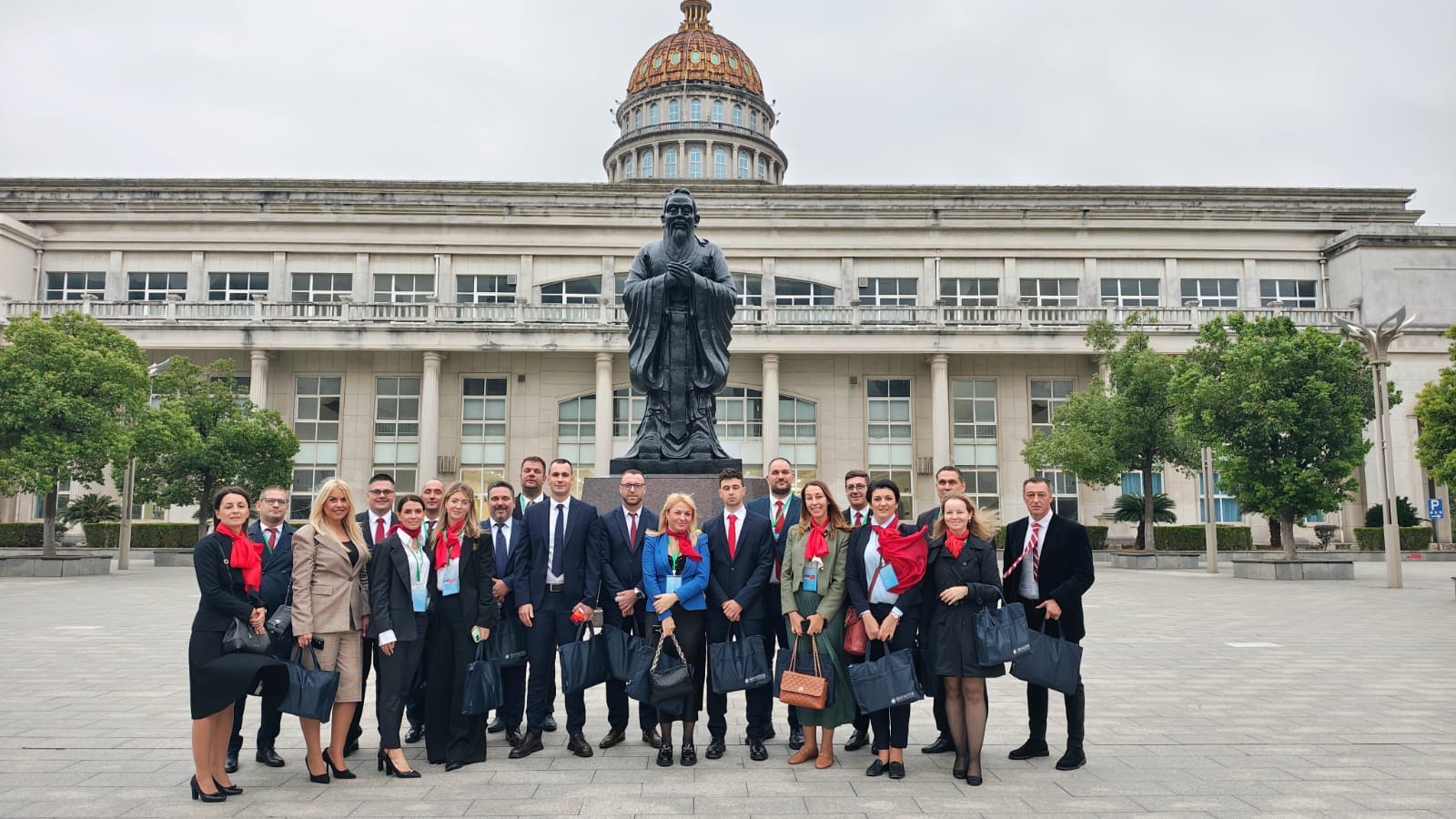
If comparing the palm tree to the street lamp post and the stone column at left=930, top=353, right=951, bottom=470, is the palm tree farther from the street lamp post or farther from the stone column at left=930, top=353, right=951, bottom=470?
the street lamp post

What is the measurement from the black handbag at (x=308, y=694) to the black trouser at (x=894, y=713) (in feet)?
11.4

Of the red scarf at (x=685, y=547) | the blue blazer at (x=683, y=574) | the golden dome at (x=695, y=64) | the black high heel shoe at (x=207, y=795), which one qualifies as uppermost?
the golden dome at (x=695, y=64)

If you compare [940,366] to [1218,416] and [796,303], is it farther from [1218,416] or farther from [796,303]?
[1218,416]

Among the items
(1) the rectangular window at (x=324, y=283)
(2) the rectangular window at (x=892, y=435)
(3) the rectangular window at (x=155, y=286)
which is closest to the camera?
(2) the rectangular window at (x=892, y=435)

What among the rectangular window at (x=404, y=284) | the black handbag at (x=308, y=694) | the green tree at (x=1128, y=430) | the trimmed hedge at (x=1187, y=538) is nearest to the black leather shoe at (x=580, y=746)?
the black handbag at (x=308, y=694)

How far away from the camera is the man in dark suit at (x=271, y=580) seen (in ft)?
21.0

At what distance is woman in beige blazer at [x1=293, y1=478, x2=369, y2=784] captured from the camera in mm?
6230

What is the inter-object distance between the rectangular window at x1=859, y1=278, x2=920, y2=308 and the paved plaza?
31.1 m

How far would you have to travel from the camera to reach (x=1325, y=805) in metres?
5.68

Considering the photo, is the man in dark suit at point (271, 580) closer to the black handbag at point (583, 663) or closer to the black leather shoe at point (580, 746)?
the black handbag at point (583, 663)

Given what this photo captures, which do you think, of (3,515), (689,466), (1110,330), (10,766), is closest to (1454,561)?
(1110,330)

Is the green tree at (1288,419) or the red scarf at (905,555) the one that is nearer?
the red scarf at (905,555)

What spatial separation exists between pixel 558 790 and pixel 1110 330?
1262 inches

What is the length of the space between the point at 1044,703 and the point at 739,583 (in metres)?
2.35
